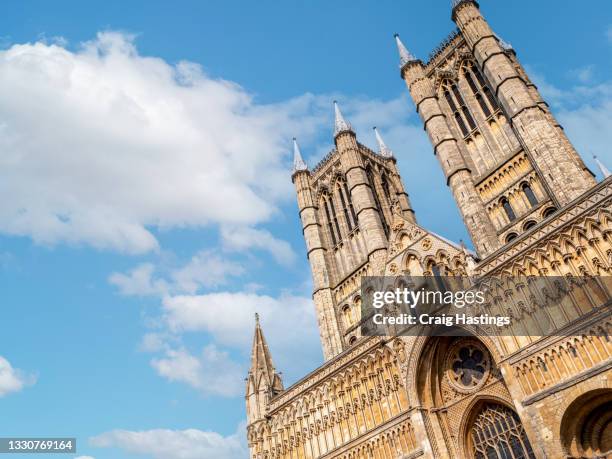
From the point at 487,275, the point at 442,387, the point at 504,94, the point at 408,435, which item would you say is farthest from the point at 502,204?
the point at 408,435

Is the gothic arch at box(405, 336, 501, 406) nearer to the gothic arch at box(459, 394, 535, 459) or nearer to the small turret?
the gothic arch at box(459, 394, 535, 459)

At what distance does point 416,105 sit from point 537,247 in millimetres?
18132

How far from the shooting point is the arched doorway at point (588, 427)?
52.0 ft

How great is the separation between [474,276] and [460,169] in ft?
33.4

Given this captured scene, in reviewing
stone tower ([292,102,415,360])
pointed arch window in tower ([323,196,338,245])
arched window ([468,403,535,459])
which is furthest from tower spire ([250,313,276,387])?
arched window ([468,403,535,459])

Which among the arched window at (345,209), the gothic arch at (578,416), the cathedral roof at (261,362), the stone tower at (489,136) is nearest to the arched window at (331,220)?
the arched window at (345,209)

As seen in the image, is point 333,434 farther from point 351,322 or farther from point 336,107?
point 336,107

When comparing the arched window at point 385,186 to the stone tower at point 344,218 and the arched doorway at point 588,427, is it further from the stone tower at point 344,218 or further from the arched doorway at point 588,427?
the arched doorway at point 588,427

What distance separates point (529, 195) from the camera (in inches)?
1051

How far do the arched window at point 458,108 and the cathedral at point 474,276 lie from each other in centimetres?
11

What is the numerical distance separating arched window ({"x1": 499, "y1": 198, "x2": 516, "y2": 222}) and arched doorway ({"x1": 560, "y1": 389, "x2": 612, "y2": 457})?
12.7 meters

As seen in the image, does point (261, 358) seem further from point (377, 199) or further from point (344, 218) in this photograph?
point (377, 199)

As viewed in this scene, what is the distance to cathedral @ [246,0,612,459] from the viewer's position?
1639cm

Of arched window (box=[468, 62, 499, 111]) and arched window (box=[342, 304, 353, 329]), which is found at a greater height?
arched window (box=[468, 62, 499, 111])
